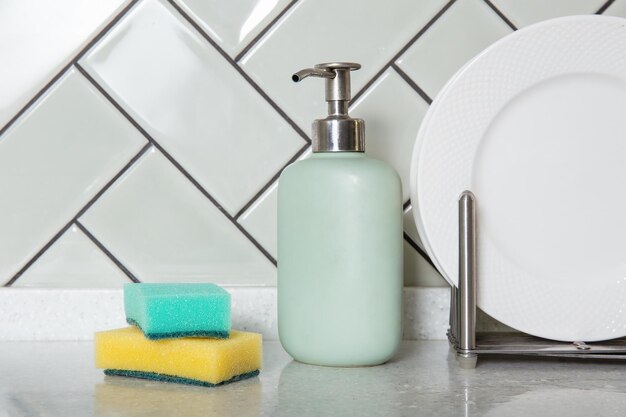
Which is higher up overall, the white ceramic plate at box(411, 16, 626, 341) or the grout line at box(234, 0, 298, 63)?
the grout line at box(234, 0, 298, 63)

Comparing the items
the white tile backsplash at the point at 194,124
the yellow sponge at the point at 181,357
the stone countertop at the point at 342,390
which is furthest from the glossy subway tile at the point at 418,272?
the yellow sponge at the point at 181,357

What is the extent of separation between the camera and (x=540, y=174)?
28.1 inches

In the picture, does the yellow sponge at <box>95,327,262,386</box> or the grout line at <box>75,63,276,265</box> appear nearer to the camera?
the yellow sponge at <box>95,327,262,386</box>

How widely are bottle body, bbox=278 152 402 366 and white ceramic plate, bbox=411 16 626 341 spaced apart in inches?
1.6

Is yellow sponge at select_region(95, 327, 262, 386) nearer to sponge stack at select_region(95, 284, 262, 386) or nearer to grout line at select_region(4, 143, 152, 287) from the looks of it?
sponge stack at select_region(95, 284, 262, 386)

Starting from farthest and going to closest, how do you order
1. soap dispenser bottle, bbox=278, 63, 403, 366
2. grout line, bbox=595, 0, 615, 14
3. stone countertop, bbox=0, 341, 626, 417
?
grout line, bbox=595, 0, 615, 14, soap dispenser bottle, bbox=278, 63, 403, 366, stone countertop, bbox=0, 341, 626, 417

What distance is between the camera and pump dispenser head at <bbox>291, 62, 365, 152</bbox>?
0.68 meters

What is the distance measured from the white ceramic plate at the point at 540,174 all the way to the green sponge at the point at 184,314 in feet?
0.61

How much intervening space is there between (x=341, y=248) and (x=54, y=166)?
0.32 meters

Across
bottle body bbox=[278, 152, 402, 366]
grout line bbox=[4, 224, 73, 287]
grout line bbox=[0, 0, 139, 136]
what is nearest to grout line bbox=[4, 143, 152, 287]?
grout line bbox=[4, 224, 73, 287]

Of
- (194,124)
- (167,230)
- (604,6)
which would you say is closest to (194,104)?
(194,124)

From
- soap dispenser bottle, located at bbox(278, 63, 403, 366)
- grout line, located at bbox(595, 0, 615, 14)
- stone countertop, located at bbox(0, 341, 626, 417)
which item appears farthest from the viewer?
grout line, located at bbox(595, 0, 615, 14)

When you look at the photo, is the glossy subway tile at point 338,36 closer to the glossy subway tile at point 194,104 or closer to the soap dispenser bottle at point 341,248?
the glossy subway tile at point 194,104

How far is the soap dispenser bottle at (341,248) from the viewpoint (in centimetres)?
67
